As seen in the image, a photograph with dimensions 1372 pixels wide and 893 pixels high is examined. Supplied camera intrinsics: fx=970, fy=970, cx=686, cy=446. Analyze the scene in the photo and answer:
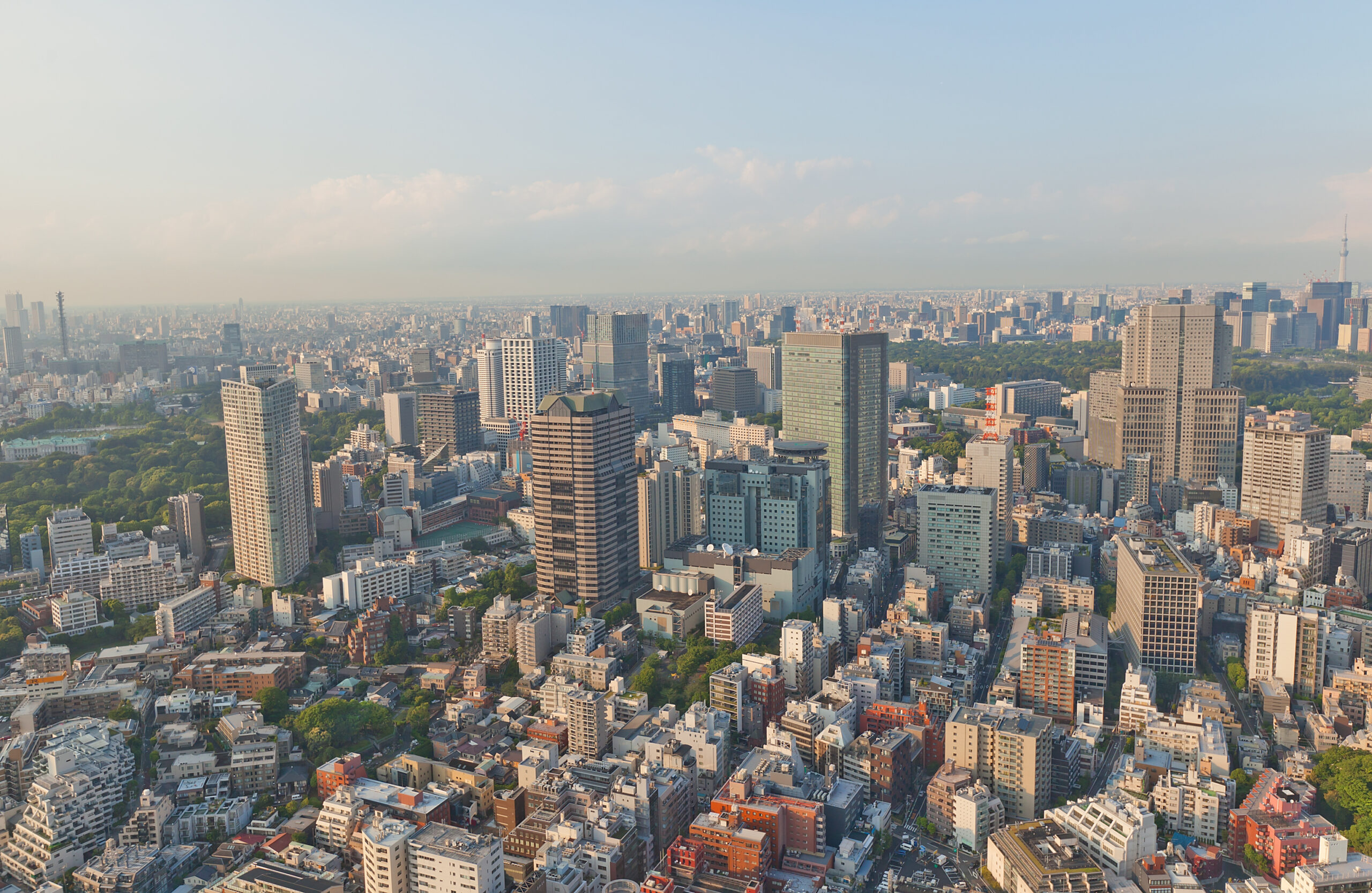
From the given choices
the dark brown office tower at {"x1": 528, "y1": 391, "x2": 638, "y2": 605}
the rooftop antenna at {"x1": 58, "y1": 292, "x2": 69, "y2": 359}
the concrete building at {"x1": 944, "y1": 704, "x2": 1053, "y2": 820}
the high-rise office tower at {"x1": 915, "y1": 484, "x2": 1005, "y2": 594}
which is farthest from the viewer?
the rooftop antenna at {"x1": 58, "y1": 292, "x2": 69, "y2": 359}

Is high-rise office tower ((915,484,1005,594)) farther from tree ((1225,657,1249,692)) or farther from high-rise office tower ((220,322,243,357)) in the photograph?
high-rise office tower ((220,322,243,357))

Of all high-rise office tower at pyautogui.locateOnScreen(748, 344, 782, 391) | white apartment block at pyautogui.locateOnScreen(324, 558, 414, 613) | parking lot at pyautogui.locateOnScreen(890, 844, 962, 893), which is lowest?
parking lot at pyautogui.locateOnScreen(890, 844, 962, 893)

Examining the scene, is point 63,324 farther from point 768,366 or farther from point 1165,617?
point 1165,617

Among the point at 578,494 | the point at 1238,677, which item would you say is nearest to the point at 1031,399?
the point at 1238,677

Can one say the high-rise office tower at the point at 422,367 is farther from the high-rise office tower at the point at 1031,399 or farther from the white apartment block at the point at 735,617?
the white apartment block at the point at 735,617

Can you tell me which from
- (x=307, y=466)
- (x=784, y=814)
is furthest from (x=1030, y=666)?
(x=307, y=466)

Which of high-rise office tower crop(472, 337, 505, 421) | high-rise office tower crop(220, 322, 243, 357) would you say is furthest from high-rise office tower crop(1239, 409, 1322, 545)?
high-rise office tower crop(220, 322, 243, 357)

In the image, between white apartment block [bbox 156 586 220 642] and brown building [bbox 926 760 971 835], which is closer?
brown building [bbox 926 760 971 835]
